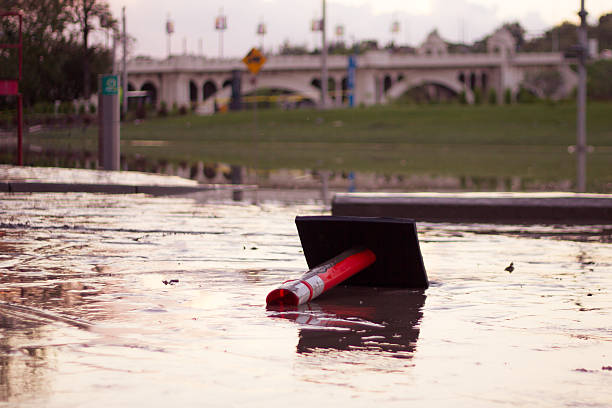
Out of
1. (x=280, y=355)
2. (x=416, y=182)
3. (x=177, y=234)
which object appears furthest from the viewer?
(x=416, y=182)

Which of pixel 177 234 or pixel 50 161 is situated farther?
pixel 50 161

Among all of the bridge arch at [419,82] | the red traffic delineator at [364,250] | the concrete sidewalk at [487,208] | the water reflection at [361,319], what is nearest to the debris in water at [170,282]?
the red traffic delineator at [364,250]

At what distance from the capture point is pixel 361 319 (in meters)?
7.64

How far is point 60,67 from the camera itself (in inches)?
1152

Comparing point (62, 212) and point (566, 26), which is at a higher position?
point (566, 26)

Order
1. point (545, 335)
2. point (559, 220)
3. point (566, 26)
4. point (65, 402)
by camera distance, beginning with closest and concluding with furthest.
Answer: point (65, 402) < point (545, 335) < point (559, 220) < point (566, 26)

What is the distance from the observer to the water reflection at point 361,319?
6738mm

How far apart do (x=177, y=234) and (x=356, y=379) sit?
24.8ft

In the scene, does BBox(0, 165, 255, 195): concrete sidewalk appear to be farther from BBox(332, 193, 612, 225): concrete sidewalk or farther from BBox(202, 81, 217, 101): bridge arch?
BBox(202, 81, 217, 101): bridge arch

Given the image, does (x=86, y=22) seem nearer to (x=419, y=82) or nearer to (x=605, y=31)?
(x=419, y=82)

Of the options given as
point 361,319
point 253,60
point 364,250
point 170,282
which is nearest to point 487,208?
point 364,250

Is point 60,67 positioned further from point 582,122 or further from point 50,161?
point 582,122

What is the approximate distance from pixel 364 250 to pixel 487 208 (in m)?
6.70

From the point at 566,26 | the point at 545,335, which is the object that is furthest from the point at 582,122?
the point at 566,26
